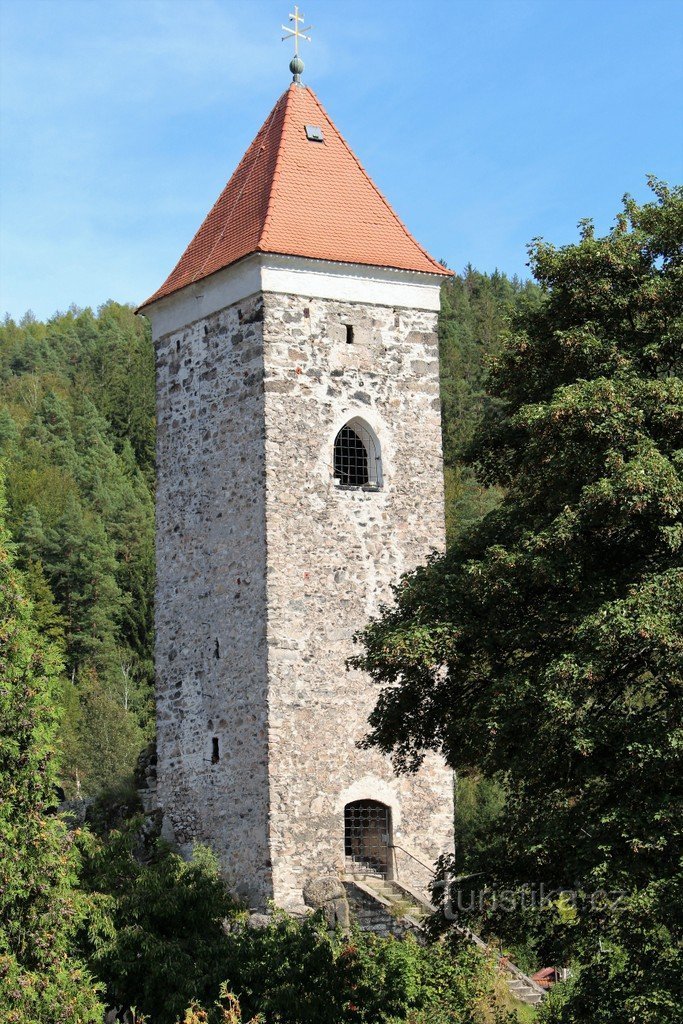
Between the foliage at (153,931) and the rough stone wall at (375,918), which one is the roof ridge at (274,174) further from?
the rough stone wall at (375,918)

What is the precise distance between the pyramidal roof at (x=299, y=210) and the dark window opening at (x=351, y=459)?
2.12 meters

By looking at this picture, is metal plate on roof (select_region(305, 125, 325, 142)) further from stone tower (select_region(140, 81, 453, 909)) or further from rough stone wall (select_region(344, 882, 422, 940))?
rough stone wall (select_region(344, 882, 422, 940))

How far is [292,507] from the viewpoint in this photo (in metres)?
19.5

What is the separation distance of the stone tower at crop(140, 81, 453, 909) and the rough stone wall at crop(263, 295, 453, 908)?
0.08 feet

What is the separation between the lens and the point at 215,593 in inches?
790

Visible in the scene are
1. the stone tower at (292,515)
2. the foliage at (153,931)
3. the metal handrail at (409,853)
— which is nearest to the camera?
the foliage at (153,931)

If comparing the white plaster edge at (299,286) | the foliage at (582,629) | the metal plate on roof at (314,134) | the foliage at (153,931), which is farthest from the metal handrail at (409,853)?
the metal plate on roof at (314,134)

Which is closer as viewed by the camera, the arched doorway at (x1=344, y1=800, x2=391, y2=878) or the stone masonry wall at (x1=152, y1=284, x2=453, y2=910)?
the stone masonry wall at (x1=152, y1=284, x2=453, y2=910)

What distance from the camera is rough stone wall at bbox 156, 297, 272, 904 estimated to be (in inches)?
757

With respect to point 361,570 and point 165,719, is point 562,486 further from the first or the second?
point 165,719

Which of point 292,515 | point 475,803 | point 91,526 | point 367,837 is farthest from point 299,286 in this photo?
point 91,526

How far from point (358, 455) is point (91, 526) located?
31.7 meters

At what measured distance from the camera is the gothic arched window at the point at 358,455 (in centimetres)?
2016

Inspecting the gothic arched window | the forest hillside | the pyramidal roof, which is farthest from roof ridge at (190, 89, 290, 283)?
the forest hillside
